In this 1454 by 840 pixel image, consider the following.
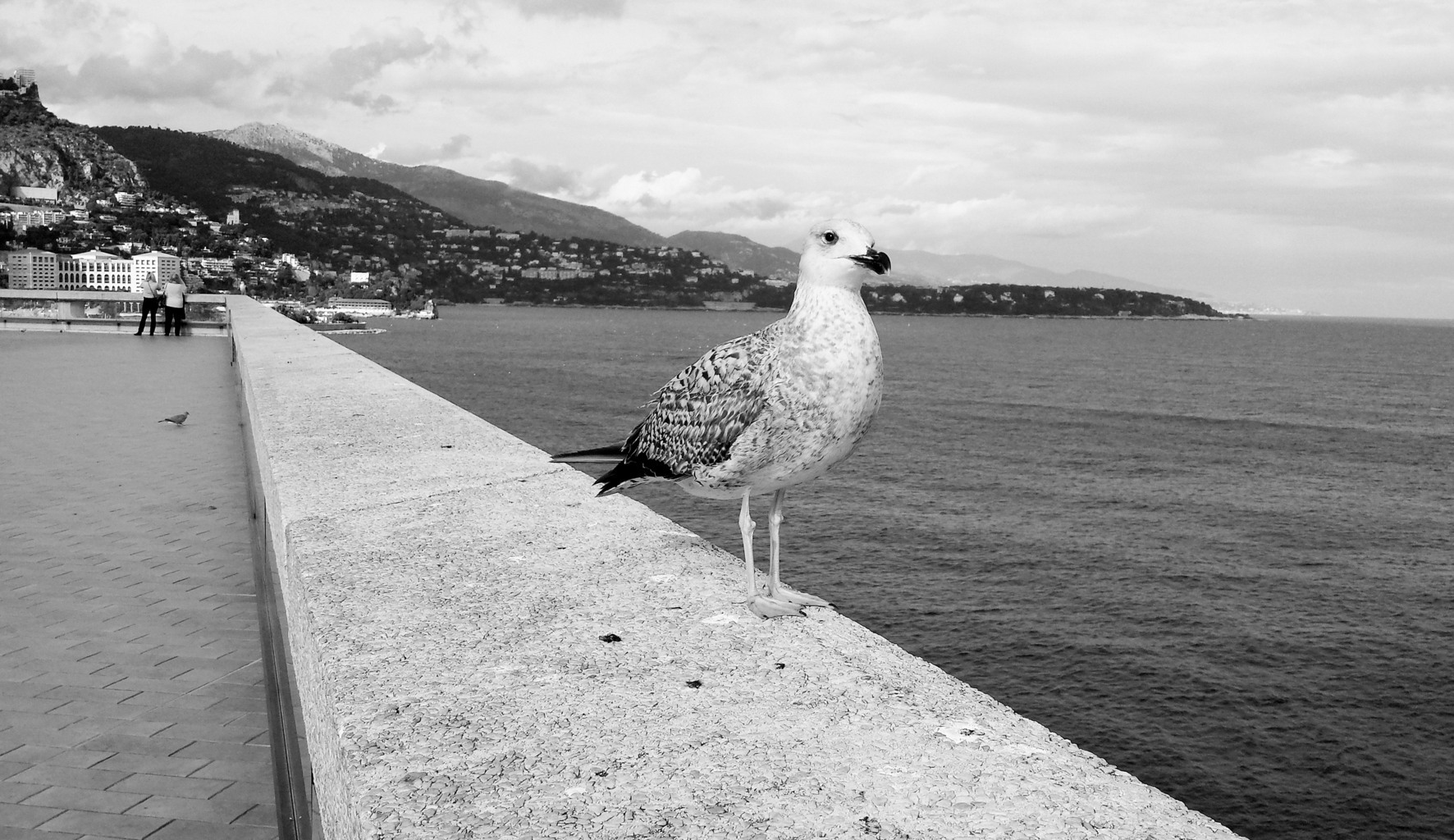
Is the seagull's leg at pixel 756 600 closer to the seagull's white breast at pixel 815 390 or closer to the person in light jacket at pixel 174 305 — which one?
the seagull's white breast at pixel 815 390

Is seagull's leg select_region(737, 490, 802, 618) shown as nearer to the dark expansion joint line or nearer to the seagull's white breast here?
the seagull's white breast

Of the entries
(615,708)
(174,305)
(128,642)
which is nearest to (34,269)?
(174,305)

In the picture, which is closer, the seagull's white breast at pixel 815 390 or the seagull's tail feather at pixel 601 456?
the seagull's white breast at pixel 815 390

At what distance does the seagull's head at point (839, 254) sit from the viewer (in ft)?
10.4

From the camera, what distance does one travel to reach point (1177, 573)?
75.9ft

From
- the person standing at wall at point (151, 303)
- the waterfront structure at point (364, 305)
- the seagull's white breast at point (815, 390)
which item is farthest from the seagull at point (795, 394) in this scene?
the waterfront structure at point (364, 305)

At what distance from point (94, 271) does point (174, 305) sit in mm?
52005

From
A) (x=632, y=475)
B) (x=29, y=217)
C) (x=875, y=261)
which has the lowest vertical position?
(x=632, y=475)

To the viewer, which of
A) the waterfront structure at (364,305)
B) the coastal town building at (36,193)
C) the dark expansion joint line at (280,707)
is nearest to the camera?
the dark expansion joint line at (280,707)

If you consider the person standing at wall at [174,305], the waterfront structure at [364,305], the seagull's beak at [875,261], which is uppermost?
the seagull's beak at [875,261]

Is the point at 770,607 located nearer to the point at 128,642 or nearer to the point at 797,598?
the point at 797,598

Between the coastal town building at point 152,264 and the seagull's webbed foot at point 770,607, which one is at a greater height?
the coastal town building at point 152,264

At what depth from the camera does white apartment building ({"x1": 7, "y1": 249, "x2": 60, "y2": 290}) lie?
62.8 metres

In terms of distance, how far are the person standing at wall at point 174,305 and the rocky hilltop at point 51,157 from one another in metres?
113
